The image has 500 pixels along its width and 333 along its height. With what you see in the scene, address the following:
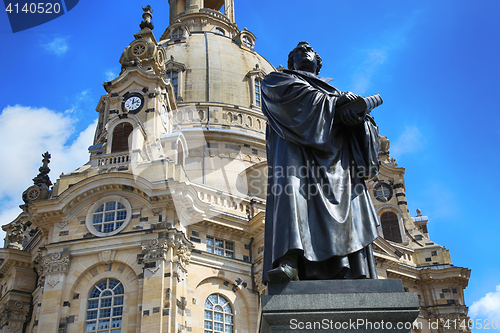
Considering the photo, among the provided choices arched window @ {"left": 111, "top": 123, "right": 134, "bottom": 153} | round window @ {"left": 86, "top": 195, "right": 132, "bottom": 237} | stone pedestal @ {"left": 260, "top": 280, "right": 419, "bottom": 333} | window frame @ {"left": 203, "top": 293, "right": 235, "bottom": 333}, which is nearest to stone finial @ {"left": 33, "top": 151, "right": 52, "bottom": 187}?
arched window @ {"left": 111, "top": 123, "right": 134, "bottom": 153}

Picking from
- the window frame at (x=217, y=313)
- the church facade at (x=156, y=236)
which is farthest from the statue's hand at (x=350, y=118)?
the window frame at (x=217, y=313)

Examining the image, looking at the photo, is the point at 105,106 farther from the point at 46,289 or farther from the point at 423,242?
the point at 423,242

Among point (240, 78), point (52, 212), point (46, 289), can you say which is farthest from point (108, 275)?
point (240, 78)

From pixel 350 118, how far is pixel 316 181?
0.86 metres

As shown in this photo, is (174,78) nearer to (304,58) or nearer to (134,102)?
(134,102)

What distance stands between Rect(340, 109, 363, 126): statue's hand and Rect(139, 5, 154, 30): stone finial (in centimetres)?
3678

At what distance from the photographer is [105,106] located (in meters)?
45.5

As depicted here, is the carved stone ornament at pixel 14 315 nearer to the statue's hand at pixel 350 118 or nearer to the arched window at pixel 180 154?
the arched window at pixel 180 154

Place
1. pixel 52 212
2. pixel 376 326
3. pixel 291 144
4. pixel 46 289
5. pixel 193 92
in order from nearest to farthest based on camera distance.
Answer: pixel 376 326, pixel 291 144, pixel 46 289, pixel 52 212, pixel 193 92

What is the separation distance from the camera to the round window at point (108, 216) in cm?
2552

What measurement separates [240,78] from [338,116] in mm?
42331

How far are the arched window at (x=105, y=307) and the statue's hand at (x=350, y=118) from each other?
20.1 meters

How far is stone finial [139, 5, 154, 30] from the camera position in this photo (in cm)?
4015

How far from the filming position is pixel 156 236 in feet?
81.4
